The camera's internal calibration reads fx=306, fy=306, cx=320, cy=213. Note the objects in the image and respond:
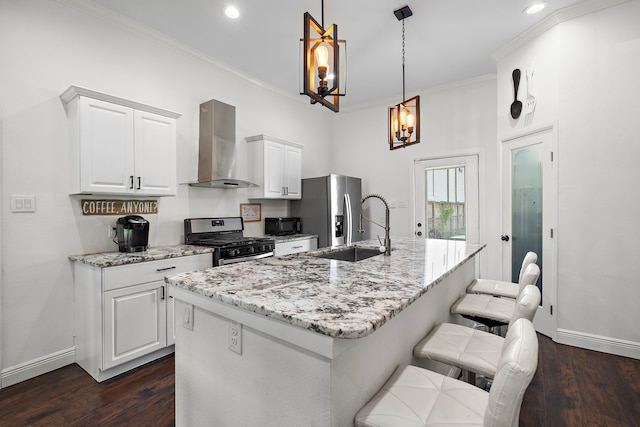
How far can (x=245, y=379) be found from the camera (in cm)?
116

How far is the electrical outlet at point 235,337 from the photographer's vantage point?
1172 millimetres

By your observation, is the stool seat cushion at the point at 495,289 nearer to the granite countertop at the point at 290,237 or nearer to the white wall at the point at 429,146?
the white wall at the point at 429,146

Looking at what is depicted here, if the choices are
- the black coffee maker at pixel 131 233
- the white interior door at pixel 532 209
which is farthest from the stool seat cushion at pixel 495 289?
the black coffee maker at pixel 131 233

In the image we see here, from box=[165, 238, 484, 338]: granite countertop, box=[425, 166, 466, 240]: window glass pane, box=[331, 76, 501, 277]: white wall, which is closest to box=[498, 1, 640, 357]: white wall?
box=[331, 76, 501, 277]: white wall

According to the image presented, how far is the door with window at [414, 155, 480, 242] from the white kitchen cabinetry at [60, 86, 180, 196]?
349 cm

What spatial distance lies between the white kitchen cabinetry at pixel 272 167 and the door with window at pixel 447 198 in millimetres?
1947

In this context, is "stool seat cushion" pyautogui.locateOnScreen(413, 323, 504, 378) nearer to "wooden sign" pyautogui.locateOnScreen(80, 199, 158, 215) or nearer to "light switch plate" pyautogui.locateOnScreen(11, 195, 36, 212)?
"wooden sign" pyautogui.locateOnScreen(80, 199, 158, 215)

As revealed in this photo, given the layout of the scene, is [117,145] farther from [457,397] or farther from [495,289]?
[495,289]

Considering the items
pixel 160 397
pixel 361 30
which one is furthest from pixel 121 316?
pixel 361 30

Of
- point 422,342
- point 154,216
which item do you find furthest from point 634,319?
point 154,216

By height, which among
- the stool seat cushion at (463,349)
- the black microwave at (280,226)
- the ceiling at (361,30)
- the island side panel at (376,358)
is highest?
the ceiling at (361,30)

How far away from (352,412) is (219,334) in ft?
1.97

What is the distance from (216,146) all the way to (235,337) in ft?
8.52

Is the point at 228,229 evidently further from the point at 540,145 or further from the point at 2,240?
the point at 540,145
